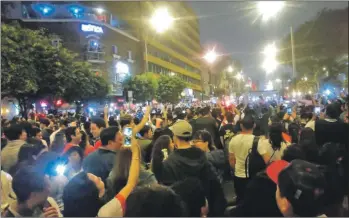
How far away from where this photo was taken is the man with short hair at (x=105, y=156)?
4.38 m

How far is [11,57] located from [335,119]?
20307 millimetres

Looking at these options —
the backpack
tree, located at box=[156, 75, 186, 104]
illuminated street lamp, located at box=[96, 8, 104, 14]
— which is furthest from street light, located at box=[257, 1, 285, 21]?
illuminated street lamp, located at box=[96, 8, 104, 14]

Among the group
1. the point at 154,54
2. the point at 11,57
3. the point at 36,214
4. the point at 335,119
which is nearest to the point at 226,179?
the point at 335,119

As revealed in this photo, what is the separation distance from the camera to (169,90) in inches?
2334

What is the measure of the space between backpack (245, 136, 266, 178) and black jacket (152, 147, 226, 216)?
1.27 meters

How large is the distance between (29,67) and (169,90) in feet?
117

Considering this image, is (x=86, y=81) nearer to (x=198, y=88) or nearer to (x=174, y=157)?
(x=174, y=157)

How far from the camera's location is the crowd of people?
7.45 ft

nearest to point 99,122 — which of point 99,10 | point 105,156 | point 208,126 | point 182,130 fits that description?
point 208,126

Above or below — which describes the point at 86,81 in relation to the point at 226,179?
above

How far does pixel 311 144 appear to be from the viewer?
4.38m

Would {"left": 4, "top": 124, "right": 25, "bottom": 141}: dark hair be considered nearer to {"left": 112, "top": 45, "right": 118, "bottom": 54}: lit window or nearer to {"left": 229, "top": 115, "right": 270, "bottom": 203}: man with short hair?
{"left": 229, "top": 115, "right": 270, "bottom": 203}: man with short hair

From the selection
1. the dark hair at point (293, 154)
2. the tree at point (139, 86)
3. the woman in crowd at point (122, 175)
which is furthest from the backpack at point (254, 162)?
the tree at point (139, 86)

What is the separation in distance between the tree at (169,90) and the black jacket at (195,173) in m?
54.3
